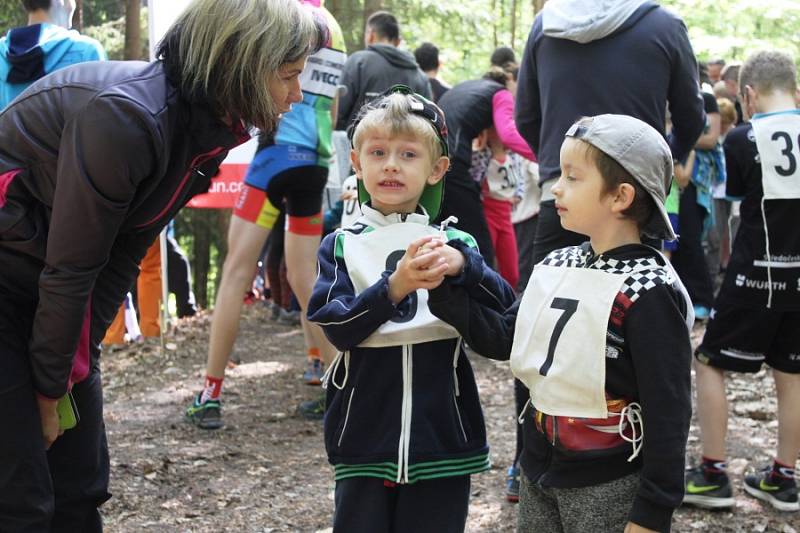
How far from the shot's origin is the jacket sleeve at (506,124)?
6027 mm

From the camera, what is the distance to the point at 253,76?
2404mm

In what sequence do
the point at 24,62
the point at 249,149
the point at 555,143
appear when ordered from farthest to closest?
the point at 249,149 → the point at 24,62 → the point at 555,143

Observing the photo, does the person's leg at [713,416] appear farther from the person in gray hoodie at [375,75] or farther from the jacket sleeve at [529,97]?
the person in gray hoodie at [375,75]

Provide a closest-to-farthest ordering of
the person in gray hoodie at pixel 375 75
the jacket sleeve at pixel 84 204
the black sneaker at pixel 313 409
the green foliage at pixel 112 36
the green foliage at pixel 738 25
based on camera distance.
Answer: the jacket sleeve at pixel 84 204
the black sneaker at pixel 313 409
the person in gray hoodie at pixel 375 75
the green foliage at pixel 112 36
the green foliage at pixel 738 25

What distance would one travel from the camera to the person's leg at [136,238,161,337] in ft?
25.9

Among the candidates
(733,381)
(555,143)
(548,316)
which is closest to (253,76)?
(548,316)

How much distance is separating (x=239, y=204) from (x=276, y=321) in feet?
12.4

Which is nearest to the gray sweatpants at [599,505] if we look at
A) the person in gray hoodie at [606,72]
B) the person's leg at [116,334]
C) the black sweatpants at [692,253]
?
the person in gray hoodie at [606,72]

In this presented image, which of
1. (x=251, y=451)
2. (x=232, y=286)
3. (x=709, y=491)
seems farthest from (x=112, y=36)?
(x=709, y=491)

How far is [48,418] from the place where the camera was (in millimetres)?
2533

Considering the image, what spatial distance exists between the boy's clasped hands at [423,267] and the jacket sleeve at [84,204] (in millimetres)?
706

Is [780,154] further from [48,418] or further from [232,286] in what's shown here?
[48,418]

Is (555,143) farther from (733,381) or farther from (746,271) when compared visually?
(733,381)

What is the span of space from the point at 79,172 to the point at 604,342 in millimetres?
1383
